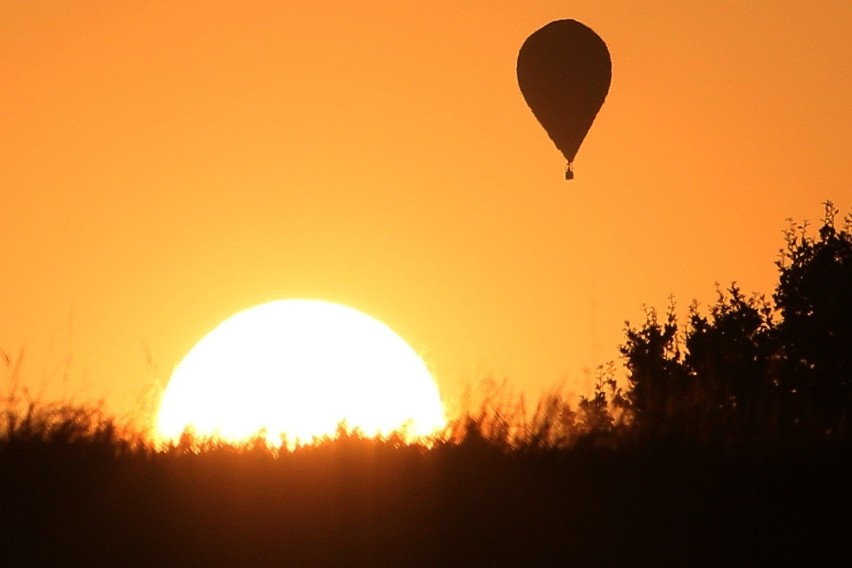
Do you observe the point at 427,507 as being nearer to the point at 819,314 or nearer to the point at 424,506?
the point at 424,506

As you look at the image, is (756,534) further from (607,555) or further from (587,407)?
(587,407)

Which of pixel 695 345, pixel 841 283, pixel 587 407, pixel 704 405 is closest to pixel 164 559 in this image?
pixel 587 407

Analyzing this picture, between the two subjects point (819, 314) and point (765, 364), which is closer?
point (765, 364)

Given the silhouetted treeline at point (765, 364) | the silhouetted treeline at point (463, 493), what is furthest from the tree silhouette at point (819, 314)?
the silhouetted treeline at point (463, 493)

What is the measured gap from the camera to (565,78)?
95.7ft

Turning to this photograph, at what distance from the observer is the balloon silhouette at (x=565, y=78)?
95.2 ft

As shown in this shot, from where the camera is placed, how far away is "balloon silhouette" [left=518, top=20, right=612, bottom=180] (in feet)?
95.2

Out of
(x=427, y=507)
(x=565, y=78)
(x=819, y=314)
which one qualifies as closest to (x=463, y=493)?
(x=427, y=507)

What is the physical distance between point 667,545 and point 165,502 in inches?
101

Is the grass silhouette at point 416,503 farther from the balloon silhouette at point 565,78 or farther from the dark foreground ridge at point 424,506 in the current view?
the balloon silhouette at point 565,78

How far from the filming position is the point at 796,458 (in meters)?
9.06

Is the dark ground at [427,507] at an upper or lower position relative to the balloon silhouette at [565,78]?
lower

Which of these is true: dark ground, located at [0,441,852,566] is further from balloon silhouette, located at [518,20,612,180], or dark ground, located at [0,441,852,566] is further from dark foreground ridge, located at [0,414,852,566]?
balloon silhouette, located at [518,20,612,180]

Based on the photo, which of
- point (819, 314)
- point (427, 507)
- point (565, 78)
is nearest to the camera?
point (427, 507)
